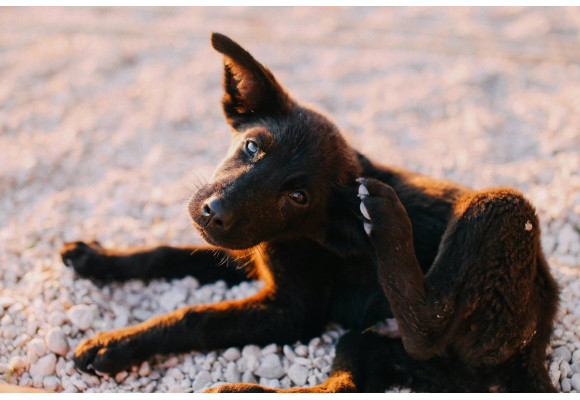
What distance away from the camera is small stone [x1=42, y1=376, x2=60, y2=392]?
3156mm

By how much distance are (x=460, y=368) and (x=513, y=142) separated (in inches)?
116

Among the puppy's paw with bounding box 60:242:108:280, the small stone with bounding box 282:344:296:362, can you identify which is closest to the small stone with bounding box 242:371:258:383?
the small stone with bounding box 282:344:296:362

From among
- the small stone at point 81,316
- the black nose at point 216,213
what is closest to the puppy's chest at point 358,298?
the black nose at point 216,213

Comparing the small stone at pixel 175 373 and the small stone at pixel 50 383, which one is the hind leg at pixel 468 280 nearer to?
the small stone at pixel 175 373

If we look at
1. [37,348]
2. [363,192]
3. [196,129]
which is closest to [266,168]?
[363,192]

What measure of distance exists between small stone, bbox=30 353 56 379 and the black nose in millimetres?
1231

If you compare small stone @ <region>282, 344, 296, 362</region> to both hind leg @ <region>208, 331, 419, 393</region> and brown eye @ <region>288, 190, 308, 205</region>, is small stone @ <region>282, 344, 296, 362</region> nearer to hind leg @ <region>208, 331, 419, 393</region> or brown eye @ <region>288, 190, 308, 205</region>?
hind leg @ <region>208, 331, 419, 393</region>

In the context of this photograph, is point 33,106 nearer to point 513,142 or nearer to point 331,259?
point 331,259

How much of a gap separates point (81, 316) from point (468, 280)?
88.4 inches

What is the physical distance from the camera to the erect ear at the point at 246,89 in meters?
3.27

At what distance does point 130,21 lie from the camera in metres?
7.58

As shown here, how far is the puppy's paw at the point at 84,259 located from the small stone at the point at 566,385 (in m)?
2.84
